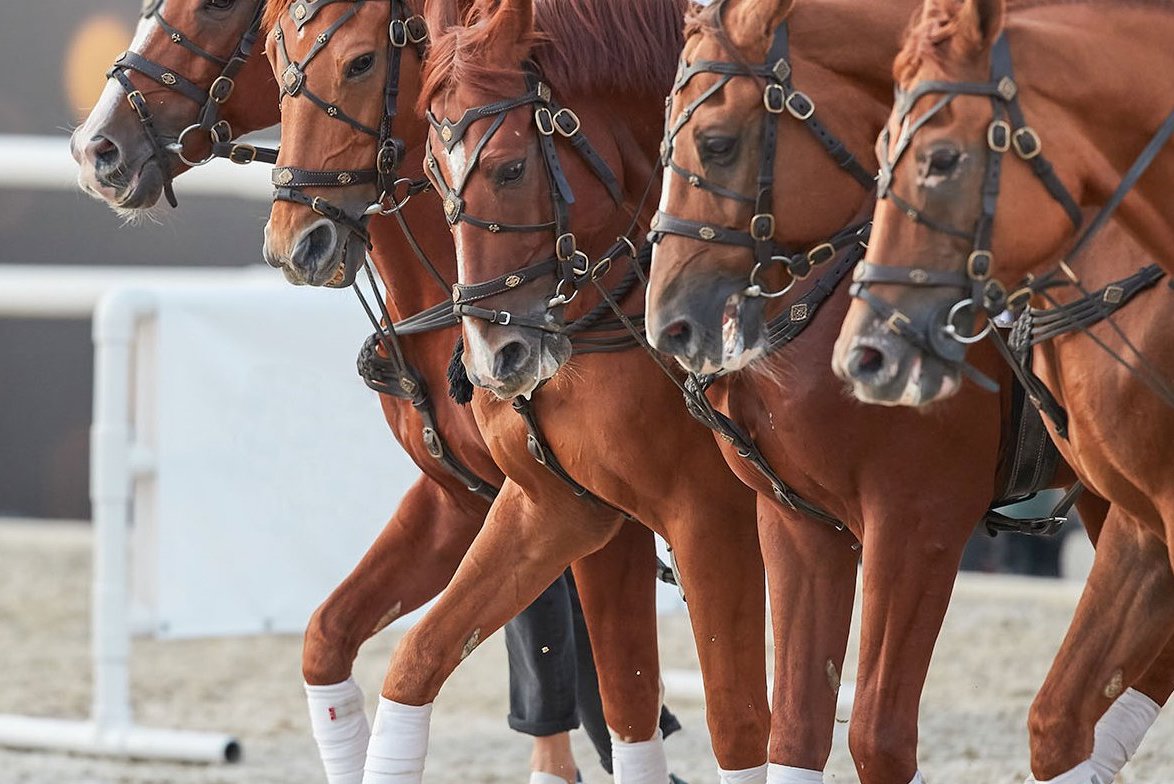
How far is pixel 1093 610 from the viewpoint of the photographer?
12.4ft

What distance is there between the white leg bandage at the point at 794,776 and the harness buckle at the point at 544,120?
1403 mm

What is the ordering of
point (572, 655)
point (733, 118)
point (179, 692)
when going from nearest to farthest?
point (733, 118)
point (572, 655)
point (179, 692)

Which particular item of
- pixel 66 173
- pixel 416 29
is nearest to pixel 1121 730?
pixel 416 29

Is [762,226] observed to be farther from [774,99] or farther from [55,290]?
[55,290]

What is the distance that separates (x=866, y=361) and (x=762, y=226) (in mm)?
578

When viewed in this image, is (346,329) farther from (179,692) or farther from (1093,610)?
(1093,610)

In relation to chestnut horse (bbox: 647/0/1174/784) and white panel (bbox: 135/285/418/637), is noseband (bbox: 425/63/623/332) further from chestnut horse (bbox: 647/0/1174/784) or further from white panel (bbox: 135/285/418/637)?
white panel (bbox: 135/285/418/637)

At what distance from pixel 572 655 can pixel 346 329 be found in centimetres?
225

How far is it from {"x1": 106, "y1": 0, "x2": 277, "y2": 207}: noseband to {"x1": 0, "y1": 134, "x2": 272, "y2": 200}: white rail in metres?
2.83

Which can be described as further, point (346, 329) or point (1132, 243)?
point (346, 329)

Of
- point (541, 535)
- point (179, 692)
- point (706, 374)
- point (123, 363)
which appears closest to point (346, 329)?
point (123, 363)

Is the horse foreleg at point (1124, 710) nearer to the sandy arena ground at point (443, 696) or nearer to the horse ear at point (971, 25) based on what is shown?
the sandy arena ground at point (443, 696)

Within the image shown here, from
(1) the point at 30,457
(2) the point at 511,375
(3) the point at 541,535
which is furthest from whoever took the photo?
(1) the point at 30,457

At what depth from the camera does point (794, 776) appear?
3.88 meters
